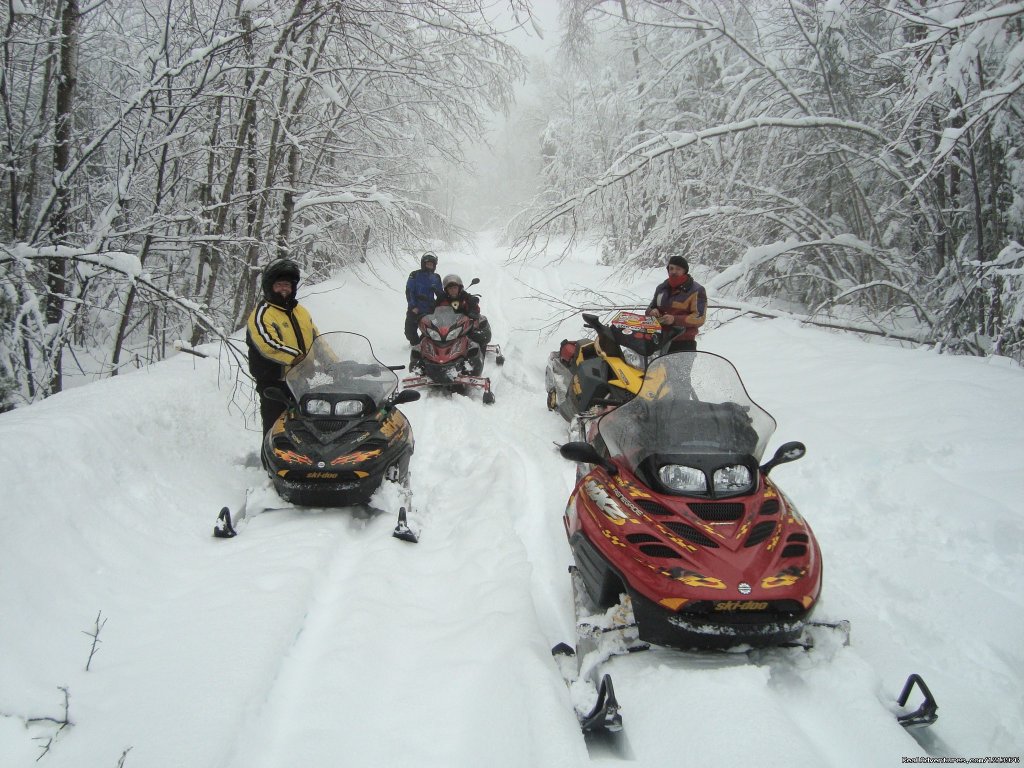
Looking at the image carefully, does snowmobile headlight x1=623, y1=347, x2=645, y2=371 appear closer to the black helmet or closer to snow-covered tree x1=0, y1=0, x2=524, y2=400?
the black helmet

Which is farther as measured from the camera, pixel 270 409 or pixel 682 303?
pixel 682 303

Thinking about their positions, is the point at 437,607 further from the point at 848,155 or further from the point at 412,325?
the point at 848,155

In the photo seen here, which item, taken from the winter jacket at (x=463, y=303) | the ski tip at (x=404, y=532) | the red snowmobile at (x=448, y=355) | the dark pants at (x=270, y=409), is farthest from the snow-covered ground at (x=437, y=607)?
the winter jacket at (x=463, y=303)

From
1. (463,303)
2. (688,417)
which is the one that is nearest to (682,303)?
(688,417)

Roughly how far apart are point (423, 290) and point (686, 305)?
4.51 meters

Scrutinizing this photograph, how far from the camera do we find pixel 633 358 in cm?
567

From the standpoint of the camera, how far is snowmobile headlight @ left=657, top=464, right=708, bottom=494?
2.78m

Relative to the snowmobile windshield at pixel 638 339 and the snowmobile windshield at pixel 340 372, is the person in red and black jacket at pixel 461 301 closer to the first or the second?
the snowmobile windshield at pixel 638 339

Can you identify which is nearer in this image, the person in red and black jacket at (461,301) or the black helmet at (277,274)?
the black helmet at (277,274)

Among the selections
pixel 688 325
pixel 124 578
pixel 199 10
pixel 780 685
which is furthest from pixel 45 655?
pixel 199 10

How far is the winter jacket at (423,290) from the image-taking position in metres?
9.09

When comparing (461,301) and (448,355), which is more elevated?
(461,301)

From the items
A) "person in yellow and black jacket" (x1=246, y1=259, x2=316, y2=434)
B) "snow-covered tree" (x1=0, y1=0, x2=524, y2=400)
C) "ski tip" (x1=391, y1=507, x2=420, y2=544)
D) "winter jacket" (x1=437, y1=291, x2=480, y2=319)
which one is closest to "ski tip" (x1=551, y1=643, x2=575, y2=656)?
"ski tip" (x1=391, y1=507, x2=420, y2=544)

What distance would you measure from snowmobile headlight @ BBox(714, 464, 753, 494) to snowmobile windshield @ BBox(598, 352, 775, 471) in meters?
0.09
